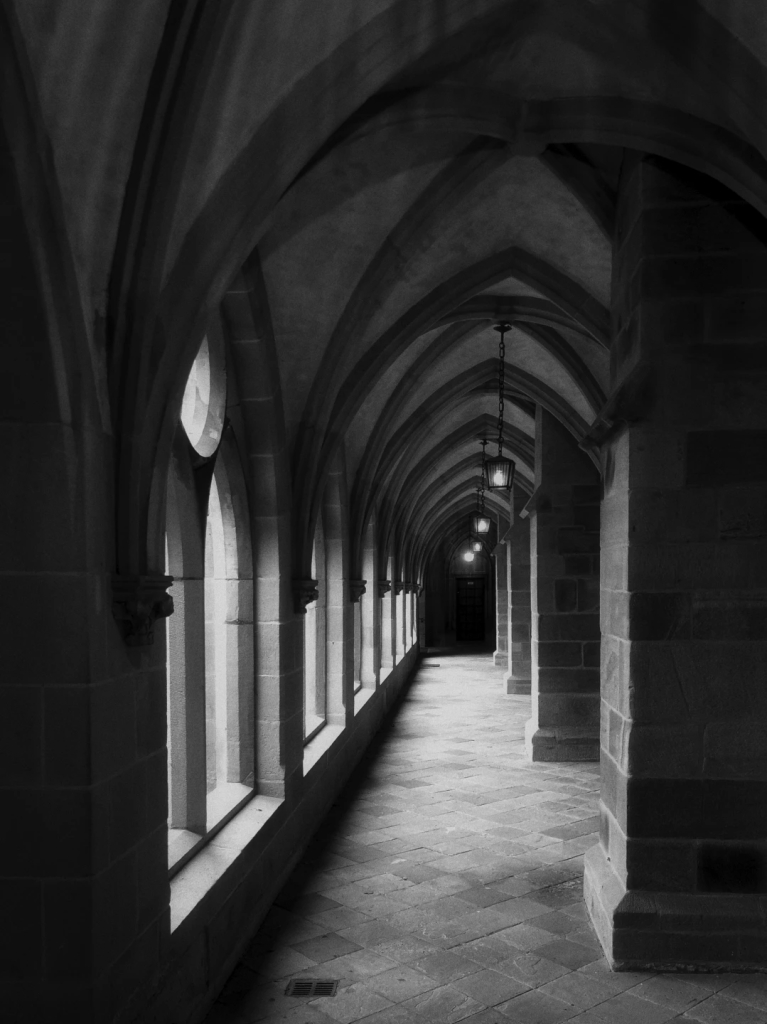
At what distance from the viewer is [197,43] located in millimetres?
2379

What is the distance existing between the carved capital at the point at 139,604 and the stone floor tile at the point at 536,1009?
200 centimetres

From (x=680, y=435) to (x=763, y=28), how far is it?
1.65 meters

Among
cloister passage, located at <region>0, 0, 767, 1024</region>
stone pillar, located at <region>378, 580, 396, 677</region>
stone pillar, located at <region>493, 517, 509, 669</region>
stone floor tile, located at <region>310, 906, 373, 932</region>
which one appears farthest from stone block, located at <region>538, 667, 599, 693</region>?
stone pillar, located at <region>493, 517, 509, 669</region>

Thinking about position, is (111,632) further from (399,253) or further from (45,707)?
(399,253)

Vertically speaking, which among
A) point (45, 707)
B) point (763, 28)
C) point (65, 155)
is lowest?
point (45, 707)

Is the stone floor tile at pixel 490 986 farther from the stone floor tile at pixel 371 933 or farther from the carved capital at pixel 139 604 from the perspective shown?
the carved capital at pixel 139 604

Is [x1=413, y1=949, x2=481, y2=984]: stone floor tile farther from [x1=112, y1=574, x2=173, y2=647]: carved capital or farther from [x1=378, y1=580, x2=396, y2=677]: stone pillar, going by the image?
[x1=378, y1=580, x2=396, y2=677]: stone pillar

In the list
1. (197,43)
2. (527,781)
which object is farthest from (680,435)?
(527,781)

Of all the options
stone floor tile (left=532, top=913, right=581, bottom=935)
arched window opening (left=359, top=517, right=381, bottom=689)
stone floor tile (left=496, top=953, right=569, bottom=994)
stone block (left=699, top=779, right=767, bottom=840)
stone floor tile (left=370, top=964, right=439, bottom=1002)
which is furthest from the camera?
arched window opening (left=359, top=517, right=381, bottom=689)

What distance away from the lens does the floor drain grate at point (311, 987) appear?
3.49 meters

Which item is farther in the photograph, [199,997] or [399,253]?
[399,253]

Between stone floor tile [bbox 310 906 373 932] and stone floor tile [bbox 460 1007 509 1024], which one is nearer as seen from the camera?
stone floor tile [bbox 460 1007 509 1024]

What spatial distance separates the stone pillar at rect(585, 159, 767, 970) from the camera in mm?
3793

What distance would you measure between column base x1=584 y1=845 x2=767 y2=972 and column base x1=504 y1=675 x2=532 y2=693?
9.50m
